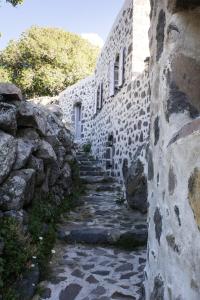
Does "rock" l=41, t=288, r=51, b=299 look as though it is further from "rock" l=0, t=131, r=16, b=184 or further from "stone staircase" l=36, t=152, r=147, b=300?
"rock" l=0, t=131, r=16, b=184

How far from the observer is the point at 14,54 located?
19406mm

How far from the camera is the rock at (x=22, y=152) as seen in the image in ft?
14.0

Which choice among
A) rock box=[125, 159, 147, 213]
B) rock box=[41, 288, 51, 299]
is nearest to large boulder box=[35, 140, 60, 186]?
rock box=[125, 159, 147, 213]

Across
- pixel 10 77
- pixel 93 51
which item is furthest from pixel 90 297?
pixel 93 51

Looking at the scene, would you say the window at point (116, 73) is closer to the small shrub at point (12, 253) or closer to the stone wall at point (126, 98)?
the stone wall at point (126, 98)

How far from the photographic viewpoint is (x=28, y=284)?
134 inches

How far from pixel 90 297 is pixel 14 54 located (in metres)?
18.1

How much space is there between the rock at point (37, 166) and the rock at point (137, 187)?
2.03m

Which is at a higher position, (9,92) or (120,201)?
(9,92)

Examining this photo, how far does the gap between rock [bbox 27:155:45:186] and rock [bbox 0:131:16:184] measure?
52 centimetres

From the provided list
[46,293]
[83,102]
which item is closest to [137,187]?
[46,293]

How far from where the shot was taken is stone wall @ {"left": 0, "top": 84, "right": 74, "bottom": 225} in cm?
394

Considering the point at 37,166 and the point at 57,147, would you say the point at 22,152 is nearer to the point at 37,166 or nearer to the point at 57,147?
the point at 37,166

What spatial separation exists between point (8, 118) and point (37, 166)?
0.87 metres
